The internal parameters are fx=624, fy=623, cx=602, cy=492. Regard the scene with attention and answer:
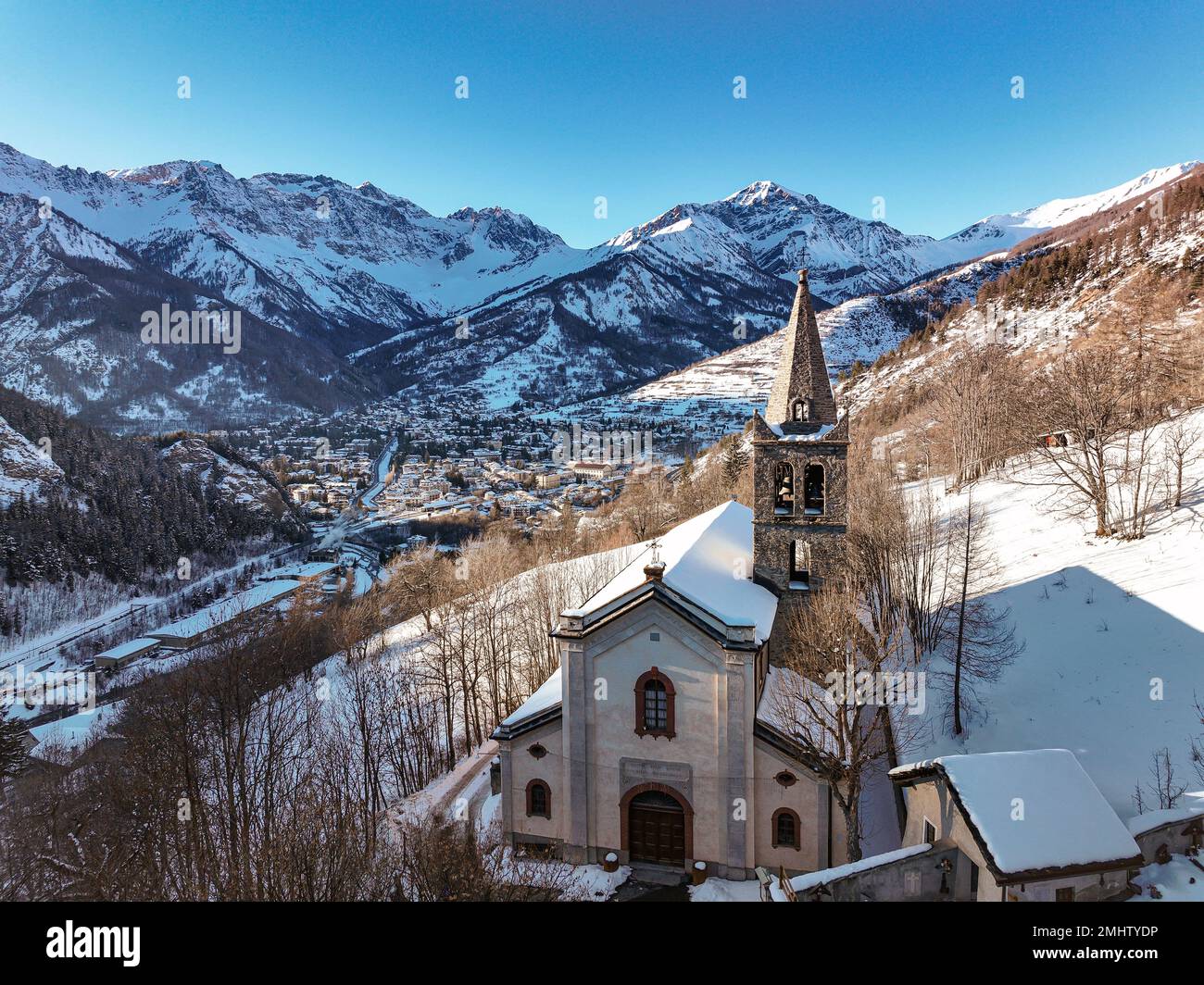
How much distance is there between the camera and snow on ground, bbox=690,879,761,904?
59.8ft

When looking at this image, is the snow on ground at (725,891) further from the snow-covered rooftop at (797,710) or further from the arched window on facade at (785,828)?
the snow-covered rooftop at (797,710)

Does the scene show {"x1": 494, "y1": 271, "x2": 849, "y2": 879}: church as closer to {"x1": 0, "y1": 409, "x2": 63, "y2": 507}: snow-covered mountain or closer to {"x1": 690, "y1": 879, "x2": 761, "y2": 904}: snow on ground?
{"x1": 690, "y1": 879, "x2": 761, "y2": 904}: snow on ground

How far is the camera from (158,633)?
6272cm

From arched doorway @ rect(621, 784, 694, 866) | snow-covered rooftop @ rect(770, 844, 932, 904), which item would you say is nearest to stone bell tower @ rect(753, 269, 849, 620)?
arched doorway @ rect(621, 784, 694, 866)

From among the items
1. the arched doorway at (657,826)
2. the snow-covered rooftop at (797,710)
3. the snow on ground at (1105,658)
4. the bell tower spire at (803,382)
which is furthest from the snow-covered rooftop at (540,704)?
the bell tower spire at (803,382)

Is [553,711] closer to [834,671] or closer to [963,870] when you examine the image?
[834,671]

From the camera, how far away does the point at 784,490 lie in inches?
998

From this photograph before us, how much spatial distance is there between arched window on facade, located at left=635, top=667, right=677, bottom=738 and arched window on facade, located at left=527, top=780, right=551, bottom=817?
13.5 ft

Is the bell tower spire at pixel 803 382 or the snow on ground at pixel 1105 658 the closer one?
the snow on ground at pixel 1105 658

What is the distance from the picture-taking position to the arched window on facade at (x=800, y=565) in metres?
24.8

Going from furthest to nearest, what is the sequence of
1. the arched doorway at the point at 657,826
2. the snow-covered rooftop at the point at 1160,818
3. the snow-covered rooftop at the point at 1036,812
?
the arched doorway at the point at 657,826 < the snow-covered rooftop at the point at 1160,818 < the snow-covered rooftop at the point at 1036,812

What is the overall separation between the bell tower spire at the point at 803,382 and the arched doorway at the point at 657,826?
1406 cm
